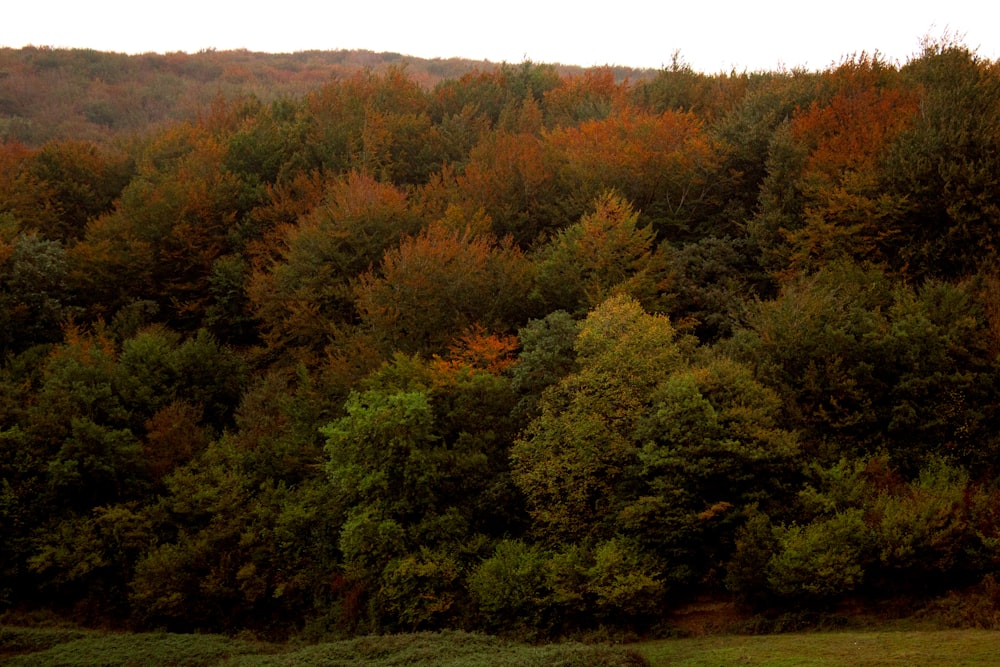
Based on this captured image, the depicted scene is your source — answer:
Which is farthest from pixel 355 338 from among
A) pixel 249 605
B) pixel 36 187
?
pixel 36 187

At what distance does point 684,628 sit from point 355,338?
18.1 m

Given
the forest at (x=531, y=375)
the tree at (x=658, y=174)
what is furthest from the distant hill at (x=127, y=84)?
the tree at (x=658, y=174)

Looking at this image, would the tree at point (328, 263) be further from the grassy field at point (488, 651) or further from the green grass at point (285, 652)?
the grassy field at point (488, 651)

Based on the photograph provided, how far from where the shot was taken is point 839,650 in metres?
19.9

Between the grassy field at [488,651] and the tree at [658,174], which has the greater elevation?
the tree at [658,174]

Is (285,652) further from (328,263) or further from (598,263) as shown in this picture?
(598,263)

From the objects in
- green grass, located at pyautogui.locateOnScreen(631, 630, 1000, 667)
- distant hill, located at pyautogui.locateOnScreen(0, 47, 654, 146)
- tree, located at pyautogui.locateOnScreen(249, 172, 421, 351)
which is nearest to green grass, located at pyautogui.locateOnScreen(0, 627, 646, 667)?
green grass, located at pyautogui.locateOnScreen(631, 630, 1000, 667)

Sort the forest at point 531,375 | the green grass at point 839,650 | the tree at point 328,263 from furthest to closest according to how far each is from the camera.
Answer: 1. the tree at point 328,263
2. the forest at point 531,375
3. the green grass at point 839,650

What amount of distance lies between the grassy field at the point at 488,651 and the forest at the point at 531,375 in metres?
2.24

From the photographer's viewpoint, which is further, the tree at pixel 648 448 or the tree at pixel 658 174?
the tree at pixel 658 174

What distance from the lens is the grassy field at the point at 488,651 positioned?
19.3m

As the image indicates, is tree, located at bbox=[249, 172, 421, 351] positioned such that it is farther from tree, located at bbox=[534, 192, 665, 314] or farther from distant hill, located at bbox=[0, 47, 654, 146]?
distant hill, located at bbox=[0, 47, 654, 146]

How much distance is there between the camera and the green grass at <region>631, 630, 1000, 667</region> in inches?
727

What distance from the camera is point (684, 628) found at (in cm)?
2525
